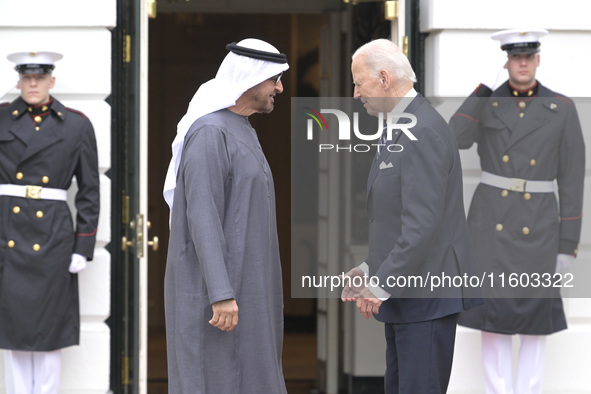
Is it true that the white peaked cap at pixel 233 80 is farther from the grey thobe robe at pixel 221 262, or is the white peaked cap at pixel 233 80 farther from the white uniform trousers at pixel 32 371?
the white uniform trousers at pixel 32 371

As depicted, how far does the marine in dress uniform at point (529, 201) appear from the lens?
4.32 meters

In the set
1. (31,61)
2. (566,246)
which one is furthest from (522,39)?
(31,61)

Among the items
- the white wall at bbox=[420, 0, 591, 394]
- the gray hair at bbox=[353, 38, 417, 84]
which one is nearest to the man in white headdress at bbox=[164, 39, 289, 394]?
the gray hair at bbox=[353, 38, 417, 84]

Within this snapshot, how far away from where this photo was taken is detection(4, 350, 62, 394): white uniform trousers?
4352 mm

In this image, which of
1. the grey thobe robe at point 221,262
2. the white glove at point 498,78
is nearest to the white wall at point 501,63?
the white glove at point 498,78

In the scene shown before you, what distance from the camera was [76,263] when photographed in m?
4.31

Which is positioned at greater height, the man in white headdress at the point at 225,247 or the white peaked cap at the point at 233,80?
the white peaked cap at the point at 233,80

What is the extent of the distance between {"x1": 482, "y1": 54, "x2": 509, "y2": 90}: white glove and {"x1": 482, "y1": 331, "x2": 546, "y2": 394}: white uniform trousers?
1.21 meters

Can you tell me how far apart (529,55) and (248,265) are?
190 centimetres

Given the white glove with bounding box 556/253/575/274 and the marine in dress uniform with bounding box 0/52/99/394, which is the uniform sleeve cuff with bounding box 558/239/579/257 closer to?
the white glove with bounding box 556/253/575/274

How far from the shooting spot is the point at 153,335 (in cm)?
780

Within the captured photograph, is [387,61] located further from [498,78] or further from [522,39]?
[498,78]

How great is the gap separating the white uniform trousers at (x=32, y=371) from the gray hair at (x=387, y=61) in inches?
84.7

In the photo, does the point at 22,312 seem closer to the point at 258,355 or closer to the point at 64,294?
the point at 64,294
